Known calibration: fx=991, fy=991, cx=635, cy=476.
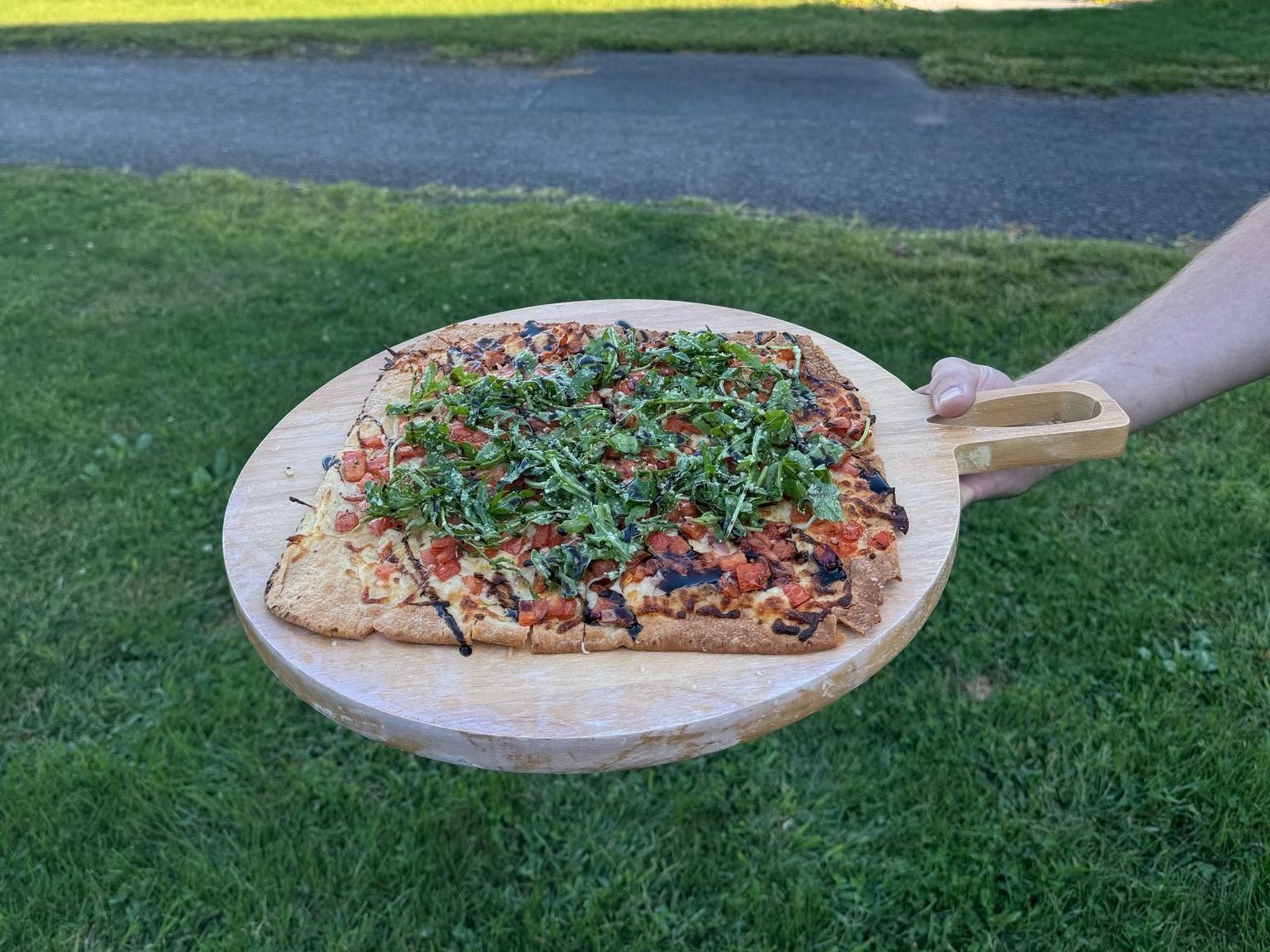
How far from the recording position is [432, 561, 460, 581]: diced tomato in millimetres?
2822

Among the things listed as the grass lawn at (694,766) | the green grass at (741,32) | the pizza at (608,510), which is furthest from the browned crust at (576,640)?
the green grass at (741,32)

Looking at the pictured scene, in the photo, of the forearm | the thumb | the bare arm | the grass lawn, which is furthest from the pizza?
the grass lawn

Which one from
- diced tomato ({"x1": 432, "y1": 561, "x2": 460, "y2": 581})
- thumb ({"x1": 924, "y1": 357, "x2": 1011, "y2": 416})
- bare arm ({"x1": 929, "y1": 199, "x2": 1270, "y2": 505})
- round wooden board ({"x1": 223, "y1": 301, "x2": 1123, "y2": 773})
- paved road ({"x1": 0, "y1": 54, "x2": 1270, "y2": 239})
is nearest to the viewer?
round wooden board ({"x1": 223, "y1": 301, "x2": 1123, "y2": 773})

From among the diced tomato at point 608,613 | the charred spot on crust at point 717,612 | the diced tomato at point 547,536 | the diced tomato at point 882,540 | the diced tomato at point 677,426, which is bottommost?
the charred spot on crust at point 717,612

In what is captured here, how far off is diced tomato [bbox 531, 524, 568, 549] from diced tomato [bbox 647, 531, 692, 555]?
258 mm

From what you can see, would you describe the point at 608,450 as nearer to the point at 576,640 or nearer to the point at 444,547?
the point at 444,547

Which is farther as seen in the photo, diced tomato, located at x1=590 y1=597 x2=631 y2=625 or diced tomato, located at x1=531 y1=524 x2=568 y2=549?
diced tomato, located at x1=531 y1=524 x2=568 y2=549

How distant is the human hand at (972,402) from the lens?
3.27 meters

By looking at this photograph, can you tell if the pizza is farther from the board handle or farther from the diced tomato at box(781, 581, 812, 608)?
the board handle

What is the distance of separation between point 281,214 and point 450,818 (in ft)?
25.2

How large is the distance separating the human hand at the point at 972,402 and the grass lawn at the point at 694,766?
1.74 m

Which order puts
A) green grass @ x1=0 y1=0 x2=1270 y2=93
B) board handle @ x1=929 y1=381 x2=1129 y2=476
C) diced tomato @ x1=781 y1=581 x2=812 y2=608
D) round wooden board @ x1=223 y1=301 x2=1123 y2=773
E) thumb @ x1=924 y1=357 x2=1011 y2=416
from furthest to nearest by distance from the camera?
green grass @ x1=0 y1=0 x2=1270 y2=93 < thumb @ x1=924 y1=357 x2=1011 y2=416 < board handle @ x1=929 y1=381 x2=1129 y2=476 < diced tomato @ x1=781 y1=581 x2=812 y2=608 < round wooden board @ x1=223 y1=301 x2=1123 y2=773

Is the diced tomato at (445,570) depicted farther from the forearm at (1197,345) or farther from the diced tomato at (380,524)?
A: the forearm at (1197,345)

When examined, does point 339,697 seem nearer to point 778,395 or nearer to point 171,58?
point 778,395
